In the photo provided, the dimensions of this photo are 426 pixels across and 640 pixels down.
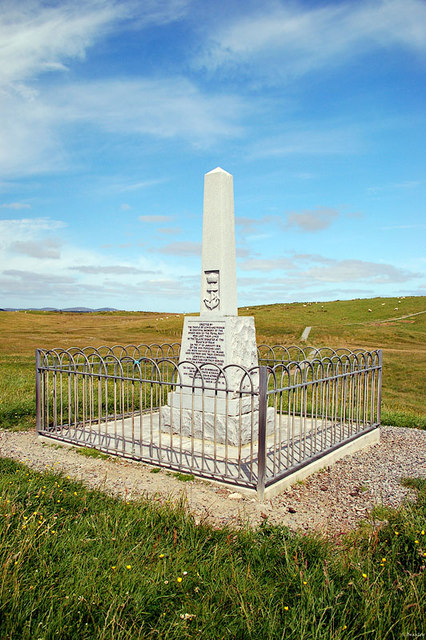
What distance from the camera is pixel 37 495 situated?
4.62 meters

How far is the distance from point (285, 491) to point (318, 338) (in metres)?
28.2

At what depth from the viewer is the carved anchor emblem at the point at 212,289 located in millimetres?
8117

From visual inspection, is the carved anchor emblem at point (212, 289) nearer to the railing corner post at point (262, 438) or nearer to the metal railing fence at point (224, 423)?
the metal railing fence at point (224, 423)

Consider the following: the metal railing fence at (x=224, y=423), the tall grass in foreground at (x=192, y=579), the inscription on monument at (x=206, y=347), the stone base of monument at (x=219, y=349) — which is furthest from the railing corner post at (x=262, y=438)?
the inscription on monument at (x=206, y=347)

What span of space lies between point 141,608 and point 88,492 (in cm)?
246

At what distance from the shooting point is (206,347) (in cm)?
817

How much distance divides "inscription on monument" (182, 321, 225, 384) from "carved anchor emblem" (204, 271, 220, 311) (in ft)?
1.16

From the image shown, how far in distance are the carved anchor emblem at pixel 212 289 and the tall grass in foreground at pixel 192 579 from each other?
4.40 m

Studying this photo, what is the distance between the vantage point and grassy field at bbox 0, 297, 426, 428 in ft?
38.3

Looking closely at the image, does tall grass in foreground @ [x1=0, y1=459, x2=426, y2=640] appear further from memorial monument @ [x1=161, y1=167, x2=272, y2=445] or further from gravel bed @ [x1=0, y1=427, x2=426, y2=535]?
memorial monument @ [x1=161, y1=167, x2=272, y2=445]

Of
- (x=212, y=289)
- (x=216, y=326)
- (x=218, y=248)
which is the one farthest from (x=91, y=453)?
(x=218, y=248)

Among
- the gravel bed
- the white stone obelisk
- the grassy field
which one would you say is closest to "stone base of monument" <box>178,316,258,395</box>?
the white stone obelisk

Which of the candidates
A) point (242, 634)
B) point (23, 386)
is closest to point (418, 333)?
point (23, 386)

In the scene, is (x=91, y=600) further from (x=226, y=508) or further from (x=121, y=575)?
(x=226, y=508)
